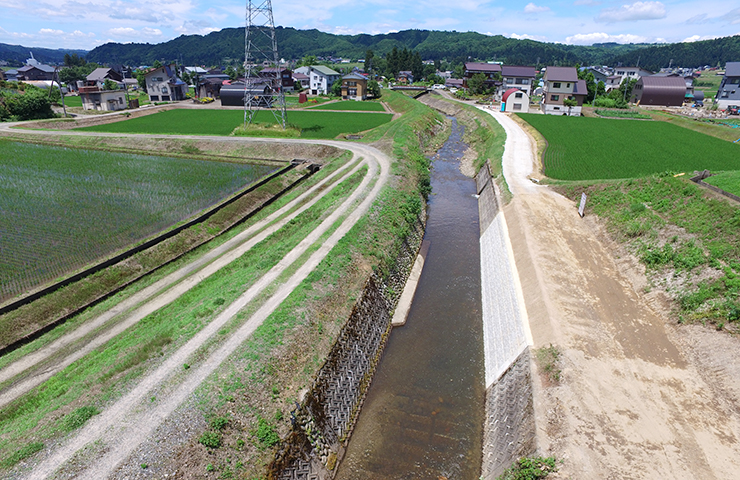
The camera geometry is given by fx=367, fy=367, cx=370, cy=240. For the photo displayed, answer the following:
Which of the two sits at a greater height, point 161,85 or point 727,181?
point 161,85

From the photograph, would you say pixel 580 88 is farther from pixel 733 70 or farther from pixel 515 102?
pixel 733 70

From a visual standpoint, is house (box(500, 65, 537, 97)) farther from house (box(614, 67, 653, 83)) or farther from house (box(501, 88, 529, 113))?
house (box(614, 67, 653, 83))

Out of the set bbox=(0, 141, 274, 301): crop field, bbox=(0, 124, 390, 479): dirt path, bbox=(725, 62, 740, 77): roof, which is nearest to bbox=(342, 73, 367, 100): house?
bbox=(0, 141, 274, 301): crop field

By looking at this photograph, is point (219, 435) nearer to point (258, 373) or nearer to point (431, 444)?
point (258, 373)

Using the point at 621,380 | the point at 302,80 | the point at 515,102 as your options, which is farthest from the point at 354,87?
the point at 621,380

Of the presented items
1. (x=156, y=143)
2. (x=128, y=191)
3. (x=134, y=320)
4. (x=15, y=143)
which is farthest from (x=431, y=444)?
(x=15, y=143)

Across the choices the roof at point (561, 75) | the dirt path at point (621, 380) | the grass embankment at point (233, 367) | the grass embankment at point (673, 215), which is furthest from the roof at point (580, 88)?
the grass embankment at point (233, 367)
